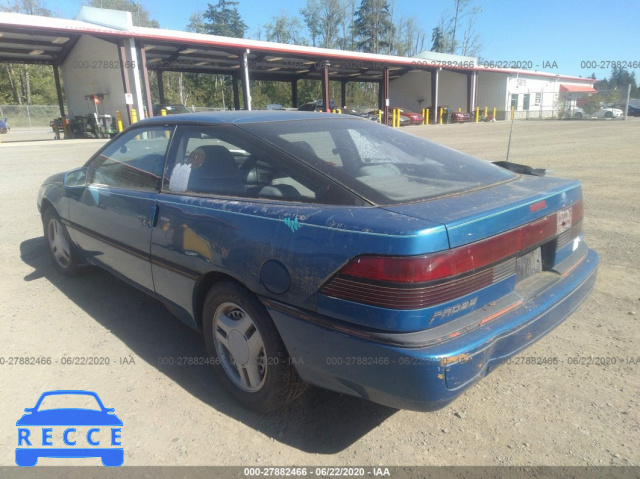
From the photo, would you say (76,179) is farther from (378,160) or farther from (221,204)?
(378,160)

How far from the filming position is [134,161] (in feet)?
11.5

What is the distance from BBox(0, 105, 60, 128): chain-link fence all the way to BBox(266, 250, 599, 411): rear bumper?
43.6 meters

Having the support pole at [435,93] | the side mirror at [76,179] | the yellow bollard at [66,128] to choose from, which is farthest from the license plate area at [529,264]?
the support pole at [435,93]

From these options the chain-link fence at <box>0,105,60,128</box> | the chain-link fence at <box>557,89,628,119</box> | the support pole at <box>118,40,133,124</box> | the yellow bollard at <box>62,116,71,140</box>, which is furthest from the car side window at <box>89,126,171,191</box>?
the chain-link fence at <box>0,105,60,128</box>

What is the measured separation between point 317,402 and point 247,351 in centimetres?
54

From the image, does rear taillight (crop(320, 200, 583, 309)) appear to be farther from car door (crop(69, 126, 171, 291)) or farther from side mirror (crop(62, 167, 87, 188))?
side mirror (crop(62, 167, 87, 188))

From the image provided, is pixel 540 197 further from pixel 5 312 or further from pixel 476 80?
pixel 476 80

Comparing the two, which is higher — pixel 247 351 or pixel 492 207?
pixel 492 207

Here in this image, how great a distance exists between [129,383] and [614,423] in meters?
2.71

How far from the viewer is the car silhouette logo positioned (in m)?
2.32

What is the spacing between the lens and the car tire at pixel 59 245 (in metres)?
4.34

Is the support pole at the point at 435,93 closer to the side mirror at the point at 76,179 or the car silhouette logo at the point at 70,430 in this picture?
the side mirror at the point at 76,179

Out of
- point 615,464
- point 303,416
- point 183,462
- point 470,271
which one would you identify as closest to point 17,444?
point 183,462

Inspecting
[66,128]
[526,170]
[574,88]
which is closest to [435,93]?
[574,88]
